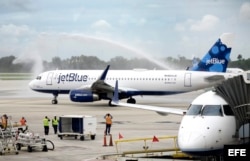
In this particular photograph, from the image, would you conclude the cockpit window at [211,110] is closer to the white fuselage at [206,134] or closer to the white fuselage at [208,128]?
the white fuselage at [208,128]

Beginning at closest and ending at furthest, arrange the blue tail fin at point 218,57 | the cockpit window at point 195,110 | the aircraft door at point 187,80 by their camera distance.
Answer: the cockpit window at point 195,110, the aircraft door at point 187,80, the blue tail fin at point 218,57

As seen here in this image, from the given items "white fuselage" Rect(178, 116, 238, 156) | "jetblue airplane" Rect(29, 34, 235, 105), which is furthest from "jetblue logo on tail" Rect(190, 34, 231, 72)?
"white fuselage" Rect(178, 116, 238, 156)

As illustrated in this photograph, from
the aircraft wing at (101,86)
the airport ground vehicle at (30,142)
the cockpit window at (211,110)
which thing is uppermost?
the aircraft wing at (101,86)

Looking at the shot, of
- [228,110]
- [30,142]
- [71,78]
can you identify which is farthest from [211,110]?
[71,78]

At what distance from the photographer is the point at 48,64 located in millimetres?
116375

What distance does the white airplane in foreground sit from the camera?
2230cm

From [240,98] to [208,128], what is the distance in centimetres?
207

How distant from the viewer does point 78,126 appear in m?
41.5

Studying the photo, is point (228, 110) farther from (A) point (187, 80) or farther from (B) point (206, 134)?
(A) point (187, 80)

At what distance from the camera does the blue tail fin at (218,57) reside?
7331 centimetres

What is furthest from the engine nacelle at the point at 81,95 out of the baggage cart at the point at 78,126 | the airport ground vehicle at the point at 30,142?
the airport ground vehicle at the point at 30,142

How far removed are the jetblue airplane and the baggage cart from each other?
26.9 m

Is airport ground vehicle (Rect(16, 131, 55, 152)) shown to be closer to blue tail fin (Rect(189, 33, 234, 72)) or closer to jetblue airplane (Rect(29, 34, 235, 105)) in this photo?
jetblue airplane (Rect(29, 34, 235, 105))

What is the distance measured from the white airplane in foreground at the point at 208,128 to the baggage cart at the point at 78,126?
17434 millimetres
